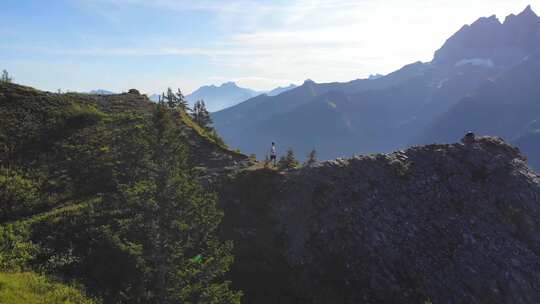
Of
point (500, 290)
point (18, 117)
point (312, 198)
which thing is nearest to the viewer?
point (500, 290)

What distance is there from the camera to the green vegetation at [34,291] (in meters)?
20.3

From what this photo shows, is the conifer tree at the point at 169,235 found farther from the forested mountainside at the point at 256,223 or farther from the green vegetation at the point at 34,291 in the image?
the green vegetation at the point at 34,291

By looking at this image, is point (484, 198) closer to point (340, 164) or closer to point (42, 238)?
point (340, 164)

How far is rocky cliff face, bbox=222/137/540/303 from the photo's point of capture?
97.5 ft

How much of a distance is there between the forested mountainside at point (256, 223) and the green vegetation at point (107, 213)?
0.12m

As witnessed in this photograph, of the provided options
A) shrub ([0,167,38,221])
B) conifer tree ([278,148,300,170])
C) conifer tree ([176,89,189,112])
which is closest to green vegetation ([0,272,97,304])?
shrub ([0,167,38,221])

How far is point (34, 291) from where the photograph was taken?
868 inches

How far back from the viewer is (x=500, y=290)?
29703mm

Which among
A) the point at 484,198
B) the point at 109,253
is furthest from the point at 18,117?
the point at 484,198

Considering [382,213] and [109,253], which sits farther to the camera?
[382,213]

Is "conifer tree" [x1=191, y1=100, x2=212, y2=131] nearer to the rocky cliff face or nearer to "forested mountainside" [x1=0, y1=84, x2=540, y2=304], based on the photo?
"forested mountainside" [x1=0, y1=84, x2=540, y2=304]

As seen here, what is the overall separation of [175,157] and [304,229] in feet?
47.1

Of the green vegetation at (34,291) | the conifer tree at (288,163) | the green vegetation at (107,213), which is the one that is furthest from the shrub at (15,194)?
the conifer tree at (288,163)

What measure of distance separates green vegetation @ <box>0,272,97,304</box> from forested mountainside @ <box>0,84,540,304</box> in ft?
0.44
